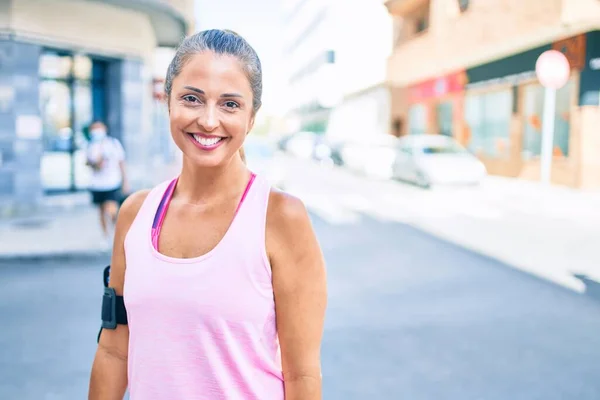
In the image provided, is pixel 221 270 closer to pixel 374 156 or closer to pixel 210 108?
pixel 210 108

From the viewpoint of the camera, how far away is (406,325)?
597cm

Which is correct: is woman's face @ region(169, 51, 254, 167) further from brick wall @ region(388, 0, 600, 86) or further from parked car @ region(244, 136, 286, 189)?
brick wall @ region(388, 0, 600, 86)

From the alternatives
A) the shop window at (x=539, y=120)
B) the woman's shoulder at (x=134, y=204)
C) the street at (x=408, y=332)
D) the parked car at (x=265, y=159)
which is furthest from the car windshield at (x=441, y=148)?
the woman's shoulder at (x=134, y=204)

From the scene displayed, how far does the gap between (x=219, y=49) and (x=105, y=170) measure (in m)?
8.42

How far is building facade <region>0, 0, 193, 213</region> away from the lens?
14203 millimetres

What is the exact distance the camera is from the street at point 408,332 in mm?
4492

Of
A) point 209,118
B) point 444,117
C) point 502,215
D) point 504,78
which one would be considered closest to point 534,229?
point 502,215

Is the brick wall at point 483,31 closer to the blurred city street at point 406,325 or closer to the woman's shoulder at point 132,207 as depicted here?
the blurred city street at point 406,325

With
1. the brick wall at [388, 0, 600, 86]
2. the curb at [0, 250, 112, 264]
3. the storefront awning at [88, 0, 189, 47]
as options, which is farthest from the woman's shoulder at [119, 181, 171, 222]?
the brick wall at [388, 0, 600, 86]

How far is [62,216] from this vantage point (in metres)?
13.4

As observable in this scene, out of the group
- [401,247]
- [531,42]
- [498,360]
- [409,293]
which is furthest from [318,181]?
[498,360]

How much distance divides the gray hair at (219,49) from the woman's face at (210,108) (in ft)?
0.04

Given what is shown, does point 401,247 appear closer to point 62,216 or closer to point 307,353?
point 62,216

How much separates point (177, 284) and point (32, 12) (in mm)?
14711
